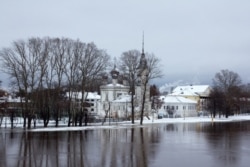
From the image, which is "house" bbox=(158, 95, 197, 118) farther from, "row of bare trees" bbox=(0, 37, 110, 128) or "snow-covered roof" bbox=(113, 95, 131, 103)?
"row of bare trees" bbox=(0, 37, 110, 128)

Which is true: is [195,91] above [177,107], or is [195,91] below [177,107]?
above

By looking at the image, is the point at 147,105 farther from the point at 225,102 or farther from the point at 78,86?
the point at 78,86

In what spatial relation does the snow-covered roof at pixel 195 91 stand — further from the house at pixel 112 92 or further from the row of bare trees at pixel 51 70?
the row of bare trees at pixel 51 70

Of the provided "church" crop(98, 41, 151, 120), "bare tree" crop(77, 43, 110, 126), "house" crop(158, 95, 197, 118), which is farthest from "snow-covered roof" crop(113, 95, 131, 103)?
"bare tree" crop(77, 43, 110, 126)

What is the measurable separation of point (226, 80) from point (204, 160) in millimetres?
96980

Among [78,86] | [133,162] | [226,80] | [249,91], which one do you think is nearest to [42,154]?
[133,162]

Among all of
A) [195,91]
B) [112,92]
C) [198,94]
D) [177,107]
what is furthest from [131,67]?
[195,91]

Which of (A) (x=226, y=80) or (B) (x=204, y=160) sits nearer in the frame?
(B) (x=204, y=160)

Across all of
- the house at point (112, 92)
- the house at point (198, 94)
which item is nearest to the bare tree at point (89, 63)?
the house at point (112, 92)

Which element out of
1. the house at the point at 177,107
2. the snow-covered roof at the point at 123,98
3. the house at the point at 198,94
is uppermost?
the house at the point at 198,94

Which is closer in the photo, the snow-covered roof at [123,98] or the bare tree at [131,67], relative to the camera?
the bare tree at [131,67]

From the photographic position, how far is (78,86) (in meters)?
56.9

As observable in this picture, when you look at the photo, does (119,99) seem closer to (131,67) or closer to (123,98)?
(123,98)

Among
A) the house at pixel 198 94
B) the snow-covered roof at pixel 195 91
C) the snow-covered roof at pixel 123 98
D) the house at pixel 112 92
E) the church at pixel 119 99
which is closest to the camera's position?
the church at pixel 119 99
